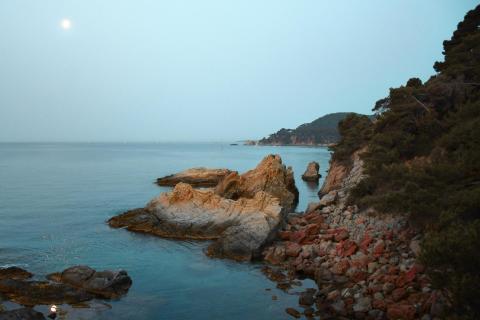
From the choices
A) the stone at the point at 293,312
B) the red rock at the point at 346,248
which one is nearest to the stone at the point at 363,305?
the stone at the point at 293,312

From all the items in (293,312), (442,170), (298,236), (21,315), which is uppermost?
(442,170)

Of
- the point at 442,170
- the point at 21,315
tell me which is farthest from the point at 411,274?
the point at 21,315

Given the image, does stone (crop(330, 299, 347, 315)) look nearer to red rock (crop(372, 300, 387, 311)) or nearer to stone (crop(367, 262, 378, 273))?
red rock (crop(372, 300, 387, 311))

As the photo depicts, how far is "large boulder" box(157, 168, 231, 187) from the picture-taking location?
213ft

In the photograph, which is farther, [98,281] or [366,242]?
[366,242]

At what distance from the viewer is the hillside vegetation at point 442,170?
11281mm

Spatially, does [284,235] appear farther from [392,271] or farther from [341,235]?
[392,271]

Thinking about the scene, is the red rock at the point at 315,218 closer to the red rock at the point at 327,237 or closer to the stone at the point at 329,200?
the stone at the point at 329,200

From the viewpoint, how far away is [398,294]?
16812 mm

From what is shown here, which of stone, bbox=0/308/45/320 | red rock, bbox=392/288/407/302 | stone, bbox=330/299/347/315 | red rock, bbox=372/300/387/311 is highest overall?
red rock, bbox=392/288/407/302

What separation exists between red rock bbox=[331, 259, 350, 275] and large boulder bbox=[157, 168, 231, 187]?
143 ft

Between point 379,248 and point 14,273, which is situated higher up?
point 379,248

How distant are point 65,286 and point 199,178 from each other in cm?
4647

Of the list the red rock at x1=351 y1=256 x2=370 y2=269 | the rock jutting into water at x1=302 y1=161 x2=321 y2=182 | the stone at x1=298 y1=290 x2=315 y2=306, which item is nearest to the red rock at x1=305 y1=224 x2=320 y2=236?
the red rock at x1=351 y1=256 x2=370 y2=269
